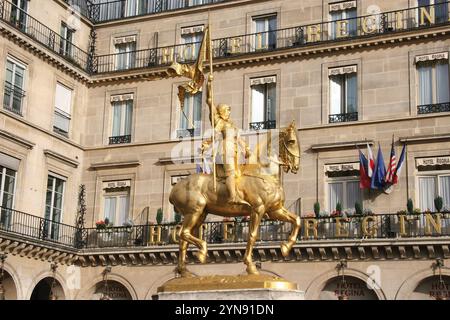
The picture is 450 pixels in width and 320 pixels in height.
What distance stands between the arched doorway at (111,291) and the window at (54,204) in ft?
8.80

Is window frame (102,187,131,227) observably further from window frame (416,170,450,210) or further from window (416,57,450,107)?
window (416,57,450,107)

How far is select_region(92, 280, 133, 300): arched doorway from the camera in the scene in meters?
31.6

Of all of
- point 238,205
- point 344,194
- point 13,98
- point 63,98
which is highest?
point 63,98

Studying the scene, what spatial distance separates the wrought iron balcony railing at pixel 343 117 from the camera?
96.3ft

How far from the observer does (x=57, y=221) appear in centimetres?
3158

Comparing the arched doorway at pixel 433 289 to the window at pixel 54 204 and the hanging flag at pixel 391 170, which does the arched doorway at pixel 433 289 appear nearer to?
the hanging flag at pixel 391 170

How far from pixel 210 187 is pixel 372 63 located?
1710cm

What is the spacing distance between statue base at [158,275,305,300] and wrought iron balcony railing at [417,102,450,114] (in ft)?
55.5

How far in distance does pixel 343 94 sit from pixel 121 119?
9.52 meters

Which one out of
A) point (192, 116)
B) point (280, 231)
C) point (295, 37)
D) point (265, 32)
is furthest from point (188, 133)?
point (280, 231)

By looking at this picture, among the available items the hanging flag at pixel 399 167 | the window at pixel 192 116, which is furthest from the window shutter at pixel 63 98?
the hanging flag at pixel 399 167

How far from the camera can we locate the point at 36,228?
98.2ft

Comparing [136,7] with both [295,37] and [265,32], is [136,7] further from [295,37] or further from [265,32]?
[295,37]
